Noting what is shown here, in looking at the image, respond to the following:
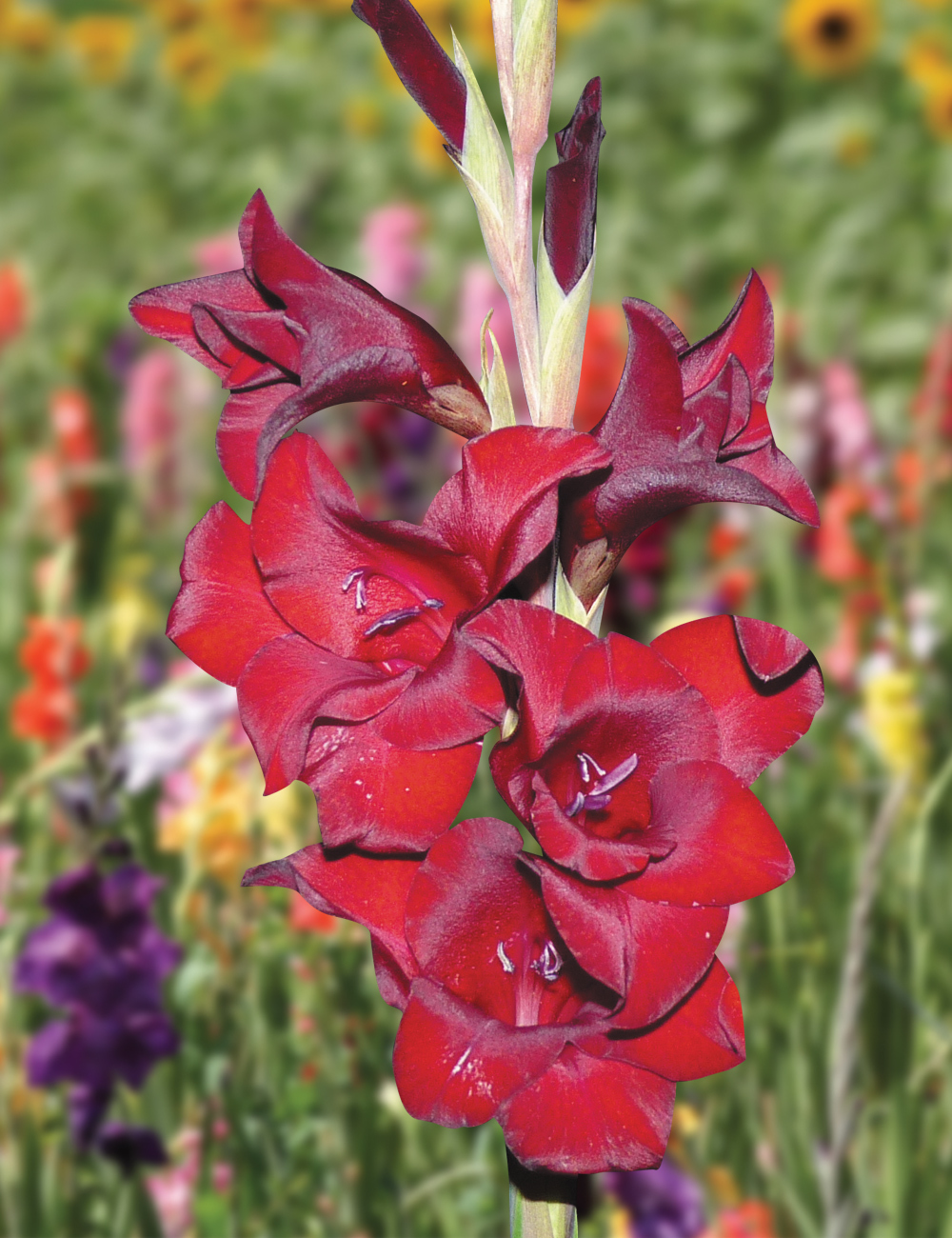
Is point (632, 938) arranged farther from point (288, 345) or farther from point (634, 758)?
point (288, 345)

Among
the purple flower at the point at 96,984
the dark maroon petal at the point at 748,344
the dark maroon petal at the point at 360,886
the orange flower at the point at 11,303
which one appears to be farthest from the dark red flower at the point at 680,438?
the orange flower at the point at 11,303

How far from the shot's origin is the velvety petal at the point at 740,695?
841mm

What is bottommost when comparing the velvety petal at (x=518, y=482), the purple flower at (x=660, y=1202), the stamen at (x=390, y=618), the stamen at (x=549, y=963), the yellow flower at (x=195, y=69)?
the purple flower at (x=660, y=1202)

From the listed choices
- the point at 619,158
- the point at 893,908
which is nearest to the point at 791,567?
the point at 893,908

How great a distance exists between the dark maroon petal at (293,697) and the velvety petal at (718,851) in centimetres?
18

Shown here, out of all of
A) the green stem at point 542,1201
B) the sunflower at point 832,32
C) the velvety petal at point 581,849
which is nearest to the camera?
the velvety petal at point 581,849

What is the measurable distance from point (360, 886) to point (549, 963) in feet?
0.39

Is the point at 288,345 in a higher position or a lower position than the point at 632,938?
higher

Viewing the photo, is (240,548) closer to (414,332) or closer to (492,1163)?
(414,332)

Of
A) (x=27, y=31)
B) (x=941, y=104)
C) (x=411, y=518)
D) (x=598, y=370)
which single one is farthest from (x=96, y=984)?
(x=27, y=31)

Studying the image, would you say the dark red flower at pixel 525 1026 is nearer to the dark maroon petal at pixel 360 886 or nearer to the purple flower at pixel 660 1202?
the dark maroon petal at pixel 360 886

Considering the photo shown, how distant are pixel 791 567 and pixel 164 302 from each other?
2.36 metres

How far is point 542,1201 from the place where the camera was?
851 mm

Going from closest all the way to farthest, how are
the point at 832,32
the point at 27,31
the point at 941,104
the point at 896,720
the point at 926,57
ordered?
the point at 896,720 < the point at 941,104 < the point at 926,57 < the point at 832,32 < the point at 27,31
